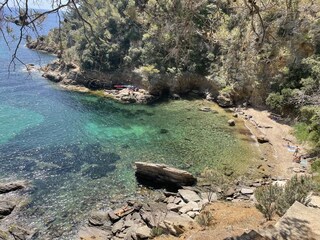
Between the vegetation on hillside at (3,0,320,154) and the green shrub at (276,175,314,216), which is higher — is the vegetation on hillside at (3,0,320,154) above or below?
above

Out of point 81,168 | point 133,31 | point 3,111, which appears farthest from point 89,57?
point 81,168

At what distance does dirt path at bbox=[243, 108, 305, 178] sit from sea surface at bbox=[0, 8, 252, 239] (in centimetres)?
199

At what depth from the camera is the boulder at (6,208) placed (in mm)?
16359

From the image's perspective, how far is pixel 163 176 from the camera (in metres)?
19.2

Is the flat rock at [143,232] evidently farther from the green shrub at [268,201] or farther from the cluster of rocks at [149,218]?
the green shrub at [268,201]

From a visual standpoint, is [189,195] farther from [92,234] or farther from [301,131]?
[301,131]

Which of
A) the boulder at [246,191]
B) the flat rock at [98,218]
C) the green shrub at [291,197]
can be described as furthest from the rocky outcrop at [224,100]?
the green shrub at [291,197]

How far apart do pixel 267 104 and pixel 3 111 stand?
27.0m

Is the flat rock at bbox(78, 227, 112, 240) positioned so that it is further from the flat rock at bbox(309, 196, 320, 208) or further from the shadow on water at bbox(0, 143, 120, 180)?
the flat rock at bbox(309, 196, 320, 208)

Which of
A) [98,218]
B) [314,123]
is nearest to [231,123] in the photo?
[314,123]

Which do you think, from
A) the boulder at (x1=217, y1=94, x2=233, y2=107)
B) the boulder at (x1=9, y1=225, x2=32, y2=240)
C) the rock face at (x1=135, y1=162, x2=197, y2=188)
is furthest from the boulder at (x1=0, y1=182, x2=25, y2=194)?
the boulder at (x1=217, y1=94, x2=233, y2=107)

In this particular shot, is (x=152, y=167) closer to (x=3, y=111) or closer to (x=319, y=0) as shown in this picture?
(x=3, y=111)

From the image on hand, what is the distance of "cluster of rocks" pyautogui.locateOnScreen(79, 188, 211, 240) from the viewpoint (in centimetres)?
1342

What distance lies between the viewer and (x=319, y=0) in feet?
98.2
